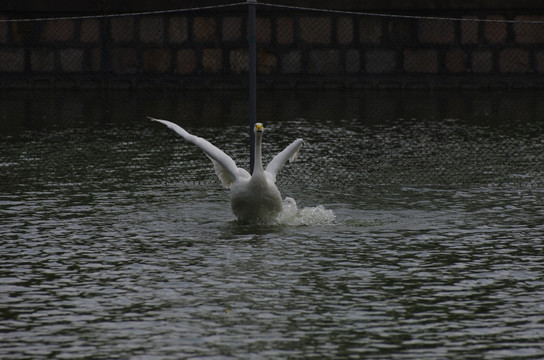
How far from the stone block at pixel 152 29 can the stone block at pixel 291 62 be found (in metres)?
3.38

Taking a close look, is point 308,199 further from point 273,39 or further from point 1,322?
point 273,39

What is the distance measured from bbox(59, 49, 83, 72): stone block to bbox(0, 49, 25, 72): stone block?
1.07m

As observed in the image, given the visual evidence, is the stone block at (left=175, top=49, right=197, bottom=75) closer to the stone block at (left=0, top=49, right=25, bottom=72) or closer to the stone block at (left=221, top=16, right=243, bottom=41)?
the stone block at (left=221, top=16, right=243, bottom=41)

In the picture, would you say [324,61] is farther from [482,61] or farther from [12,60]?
[12,60]

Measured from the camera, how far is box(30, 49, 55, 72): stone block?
32125 mm

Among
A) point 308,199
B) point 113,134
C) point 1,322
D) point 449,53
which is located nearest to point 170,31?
point 449,53

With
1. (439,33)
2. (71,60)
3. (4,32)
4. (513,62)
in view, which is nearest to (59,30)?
(71,60)

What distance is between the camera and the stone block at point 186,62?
32281 millimetres

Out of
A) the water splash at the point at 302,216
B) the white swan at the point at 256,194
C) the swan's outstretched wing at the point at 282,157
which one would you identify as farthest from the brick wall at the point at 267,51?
the white swan at the point at 256,194

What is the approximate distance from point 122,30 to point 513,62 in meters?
10.6

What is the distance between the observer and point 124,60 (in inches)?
1280

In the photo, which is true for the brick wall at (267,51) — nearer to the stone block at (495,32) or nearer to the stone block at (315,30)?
the stone block at (315,30)

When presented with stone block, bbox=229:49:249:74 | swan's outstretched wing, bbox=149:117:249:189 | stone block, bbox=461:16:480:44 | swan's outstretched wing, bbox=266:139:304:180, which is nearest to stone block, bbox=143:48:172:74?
stone block, bbox=229:49:249:74

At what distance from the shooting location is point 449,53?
32031 millimetres
